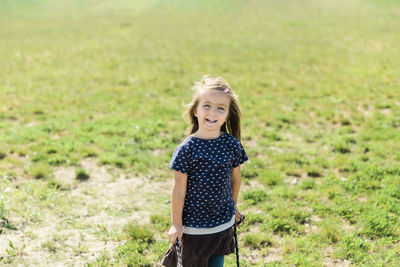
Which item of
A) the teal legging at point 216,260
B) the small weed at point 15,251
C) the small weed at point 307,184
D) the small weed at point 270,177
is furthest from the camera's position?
the small weed at point 270,177

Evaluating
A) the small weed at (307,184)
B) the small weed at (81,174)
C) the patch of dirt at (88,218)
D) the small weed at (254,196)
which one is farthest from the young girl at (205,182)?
the small weed at (81,174)

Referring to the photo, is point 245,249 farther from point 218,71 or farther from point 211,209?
point 218,71

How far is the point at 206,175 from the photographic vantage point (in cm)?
304

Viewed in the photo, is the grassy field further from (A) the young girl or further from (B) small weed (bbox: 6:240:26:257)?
(A) the young girl

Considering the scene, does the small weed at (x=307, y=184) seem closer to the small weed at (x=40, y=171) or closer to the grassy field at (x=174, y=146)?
the grassy field at (x=174, y=146)

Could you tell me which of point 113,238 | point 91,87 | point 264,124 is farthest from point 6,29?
point 113,238

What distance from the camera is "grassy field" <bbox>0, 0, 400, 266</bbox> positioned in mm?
4750

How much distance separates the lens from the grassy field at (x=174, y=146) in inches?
187

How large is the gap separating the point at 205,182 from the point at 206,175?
5 centimetres

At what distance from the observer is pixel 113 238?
4.86 meters

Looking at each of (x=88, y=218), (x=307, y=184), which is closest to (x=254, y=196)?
(x=307, y=184)

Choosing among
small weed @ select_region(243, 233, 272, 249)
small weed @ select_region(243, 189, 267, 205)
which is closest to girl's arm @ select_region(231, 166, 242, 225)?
small weed @ select_region(243, 233, 272, 249)

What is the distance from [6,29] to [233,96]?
23.7 m

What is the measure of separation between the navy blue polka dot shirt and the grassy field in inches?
56.3
